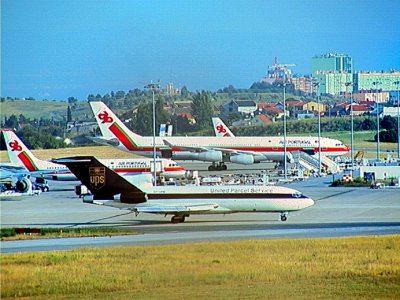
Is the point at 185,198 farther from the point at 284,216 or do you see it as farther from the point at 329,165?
the point at 329,165

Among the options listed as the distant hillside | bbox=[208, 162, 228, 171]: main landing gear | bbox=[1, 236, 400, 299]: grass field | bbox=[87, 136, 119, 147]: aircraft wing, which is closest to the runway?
bbox=[1, 236, 400, 299]: grass field

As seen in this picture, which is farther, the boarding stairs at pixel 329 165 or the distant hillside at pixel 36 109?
the distant hillside at pixel 36 109

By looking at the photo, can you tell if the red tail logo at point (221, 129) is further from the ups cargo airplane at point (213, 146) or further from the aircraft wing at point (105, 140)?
the aircraft wing at point (105, 140)

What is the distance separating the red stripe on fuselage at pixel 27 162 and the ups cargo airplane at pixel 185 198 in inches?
1426

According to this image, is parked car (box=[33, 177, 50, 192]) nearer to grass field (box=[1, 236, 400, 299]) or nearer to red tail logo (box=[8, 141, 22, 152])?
red tail logo (box=[8, 141, 22, 152])

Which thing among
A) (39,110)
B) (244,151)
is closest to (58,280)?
(244,151)

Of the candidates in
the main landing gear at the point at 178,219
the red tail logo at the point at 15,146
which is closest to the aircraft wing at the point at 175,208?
the main landing gear at the point at 178,219

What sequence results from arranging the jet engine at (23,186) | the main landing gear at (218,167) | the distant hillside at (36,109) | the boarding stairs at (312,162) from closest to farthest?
the jet engine at (23,186), the boarding stairs at (312,162), the main landing gear at (218,167), the distant hillside at (36,109)

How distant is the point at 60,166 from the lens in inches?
3930

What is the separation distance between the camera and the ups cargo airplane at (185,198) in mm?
61219

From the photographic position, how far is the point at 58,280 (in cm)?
3331

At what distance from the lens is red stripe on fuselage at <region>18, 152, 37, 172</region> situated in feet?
322

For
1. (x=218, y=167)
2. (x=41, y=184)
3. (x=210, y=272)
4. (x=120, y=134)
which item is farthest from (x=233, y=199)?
(x=120, y=134)

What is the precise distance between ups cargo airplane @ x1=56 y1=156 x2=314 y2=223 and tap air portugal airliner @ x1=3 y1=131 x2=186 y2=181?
3421cm
